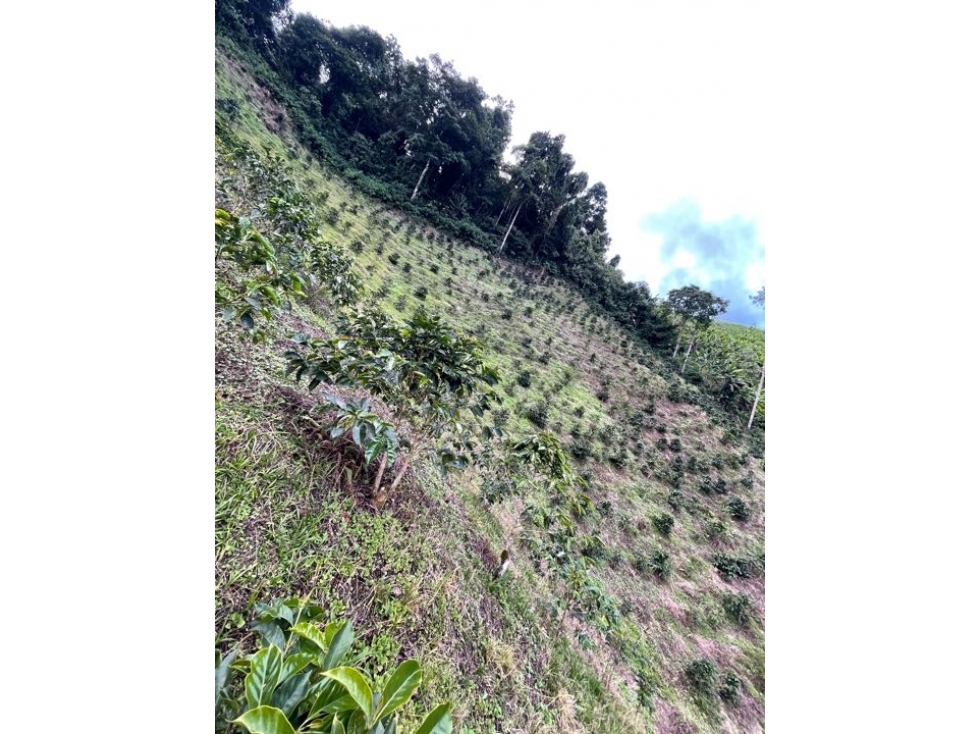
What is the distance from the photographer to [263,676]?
2.18 feet

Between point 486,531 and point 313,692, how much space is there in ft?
5.39

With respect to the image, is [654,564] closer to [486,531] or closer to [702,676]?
[702,676]

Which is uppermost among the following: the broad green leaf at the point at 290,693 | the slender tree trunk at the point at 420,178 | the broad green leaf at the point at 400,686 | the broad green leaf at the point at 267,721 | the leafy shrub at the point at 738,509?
the slender tree trunk at the point at 420,178

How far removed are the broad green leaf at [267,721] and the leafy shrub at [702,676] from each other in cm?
286

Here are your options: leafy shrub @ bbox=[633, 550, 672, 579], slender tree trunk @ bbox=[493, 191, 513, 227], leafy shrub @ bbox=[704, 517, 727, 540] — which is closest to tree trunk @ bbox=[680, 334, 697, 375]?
leafy shrub @ bbox=[704, 517, 727, 540]

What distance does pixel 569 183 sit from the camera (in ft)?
11.1

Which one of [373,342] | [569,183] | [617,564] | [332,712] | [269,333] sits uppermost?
[569,183]

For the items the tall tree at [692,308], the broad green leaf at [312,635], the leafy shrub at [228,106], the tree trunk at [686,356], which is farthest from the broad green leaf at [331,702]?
the tree trunk at [686,356]

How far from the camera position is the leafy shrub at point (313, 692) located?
63cm

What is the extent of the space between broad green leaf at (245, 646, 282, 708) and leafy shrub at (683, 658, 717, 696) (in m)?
2.84

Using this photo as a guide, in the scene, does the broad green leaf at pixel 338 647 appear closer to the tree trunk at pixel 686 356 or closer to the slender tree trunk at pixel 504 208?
the slender tree trunk at pixel 504 208
